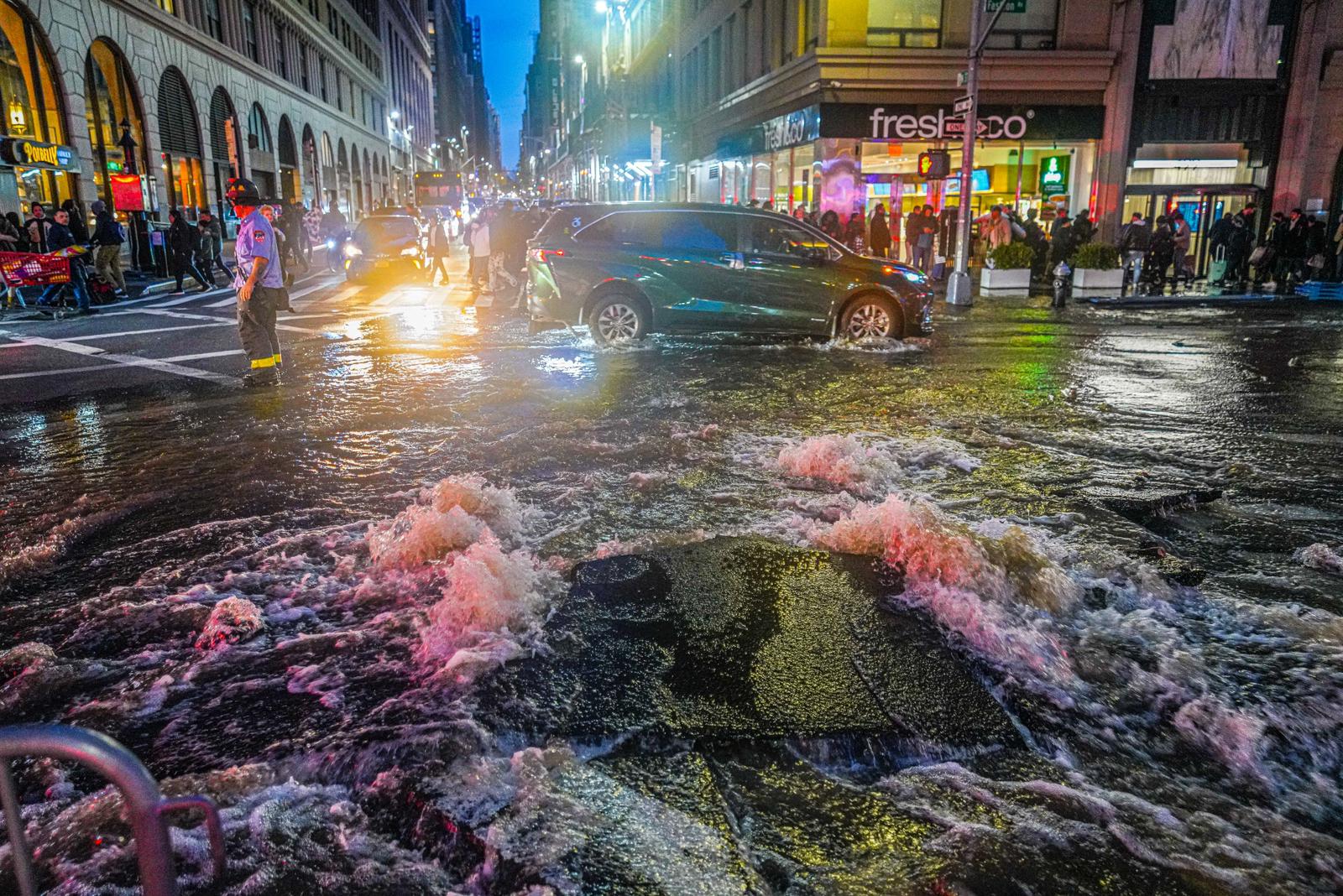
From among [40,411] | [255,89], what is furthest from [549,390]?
[255,89]

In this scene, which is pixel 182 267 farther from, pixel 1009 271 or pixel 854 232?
pixel 1009 271

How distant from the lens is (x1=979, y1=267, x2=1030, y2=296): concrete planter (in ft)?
68.1

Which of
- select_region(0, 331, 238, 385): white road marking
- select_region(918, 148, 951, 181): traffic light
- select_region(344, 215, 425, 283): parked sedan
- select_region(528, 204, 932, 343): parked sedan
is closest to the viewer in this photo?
select_region(0, 331, 238, 385): white road marking

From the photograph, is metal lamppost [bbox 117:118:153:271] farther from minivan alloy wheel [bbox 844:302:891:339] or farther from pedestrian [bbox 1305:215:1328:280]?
pedestrian [bbox 1305:215:1328:280]

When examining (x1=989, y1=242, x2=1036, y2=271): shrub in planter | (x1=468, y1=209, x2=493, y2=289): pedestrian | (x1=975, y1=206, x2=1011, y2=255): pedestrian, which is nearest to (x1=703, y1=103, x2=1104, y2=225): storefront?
(x1=975, y1=206, x2=1011, y2=255): pedestrian

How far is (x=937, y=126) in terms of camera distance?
25453 mm

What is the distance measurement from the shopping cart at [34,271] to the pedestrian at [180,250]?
3.95m

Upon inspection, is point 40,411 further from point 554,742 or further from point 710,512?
point 554,742

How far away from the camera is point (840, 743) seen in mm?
3238

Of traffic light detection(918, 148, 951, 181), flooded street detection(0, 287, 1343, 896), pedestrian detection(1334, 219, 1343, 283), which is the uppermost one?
traffic light detection(918, 148, 951, 181)

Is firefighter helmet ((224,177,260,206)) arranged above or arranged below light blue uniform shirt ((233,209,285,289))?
above

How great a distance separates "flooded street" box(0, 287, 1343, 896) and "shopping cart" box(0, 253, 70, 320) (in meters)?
10.3

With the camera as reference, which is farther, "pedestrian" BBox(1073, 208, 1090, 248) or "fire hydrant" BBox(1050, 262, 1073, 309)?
"pedestrian" BBox(1073, 208, 1090, 248)

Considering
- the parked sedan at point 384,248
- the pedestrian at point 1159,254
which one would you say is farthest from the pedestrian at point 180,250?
the pedestrian at point 1159,254
